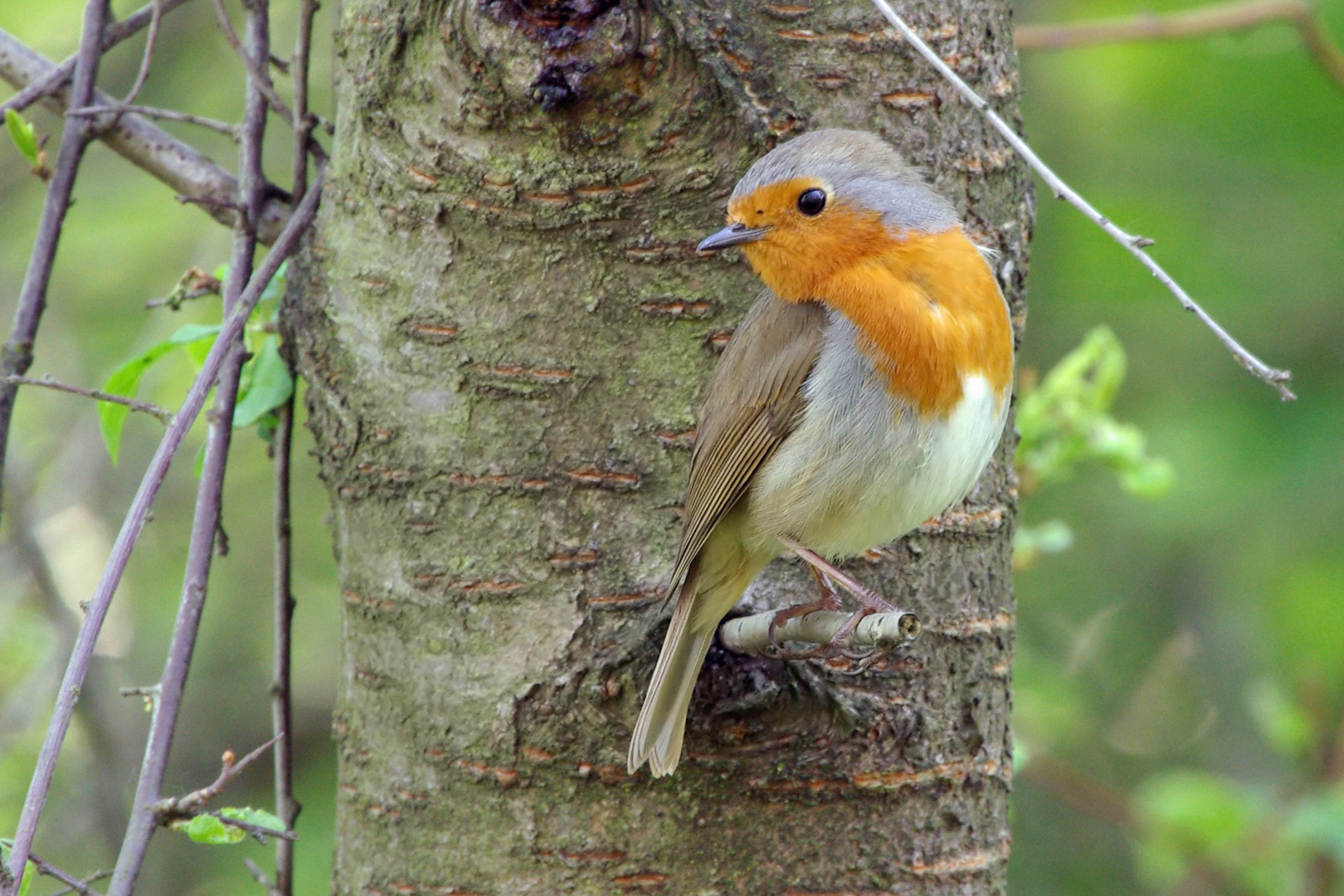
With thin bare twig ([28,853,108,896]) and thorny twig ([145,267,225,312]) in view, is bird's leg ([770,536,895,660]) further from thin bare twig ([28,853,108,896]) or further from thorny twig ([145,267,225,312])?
thorny twig ([145,267,225,312])

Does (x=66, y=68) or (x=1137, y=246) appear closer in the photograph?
(x=1137, y=246)

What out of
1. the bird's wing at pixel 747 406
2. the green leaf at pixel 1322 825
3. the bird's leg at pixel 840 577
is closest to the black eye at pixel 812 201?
the bird's wing at pixel 747 406

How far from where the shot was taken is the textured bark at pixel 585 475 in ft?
7.62

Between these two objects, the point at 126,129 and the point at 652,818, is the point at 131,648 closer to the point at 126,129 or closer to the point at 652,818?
the point at 126,129

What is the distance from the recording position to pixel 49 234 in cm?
253

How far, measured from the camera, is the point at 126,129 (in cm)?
282

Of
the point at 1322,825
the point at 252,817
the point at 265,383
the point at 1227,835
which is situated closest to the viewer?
the point at 252,817

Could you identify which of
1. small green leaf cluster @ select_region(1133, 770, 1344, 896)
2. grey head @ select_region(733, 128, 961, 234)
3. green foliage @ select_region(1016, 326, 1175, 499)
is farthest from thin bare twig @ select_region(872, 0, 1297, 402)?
small green leaf cluster @ select_region(1133, 770, 1344, 896)

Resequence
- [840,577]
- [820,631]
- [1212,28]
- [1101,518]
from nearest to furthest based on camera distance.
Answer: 1. [820,631]
2. [840,577]
3. [1212,28]
4. [1101,518]

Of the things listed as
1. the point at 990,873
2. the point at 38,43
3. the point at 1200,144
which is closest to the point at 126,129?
the point at 990,873

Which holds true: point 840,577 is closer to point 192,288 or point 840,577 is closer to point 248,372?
point 248,372

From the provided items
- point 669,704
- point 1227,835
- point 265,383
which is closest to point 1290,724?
point 1227,835

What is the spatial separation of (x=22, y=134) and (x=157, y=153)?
364mm

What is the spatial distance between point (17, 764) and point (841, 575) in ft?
12.5
